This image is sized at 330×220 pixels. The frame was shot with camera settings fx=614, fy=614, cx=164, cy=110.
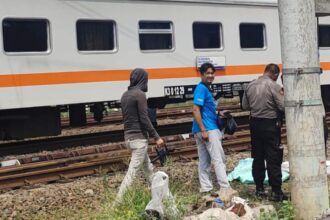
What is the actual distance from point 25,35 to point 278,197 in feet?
20.0

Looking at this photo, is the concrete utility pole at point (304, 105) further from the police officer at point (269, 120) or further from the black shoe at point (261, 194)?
the black shoe at point (261, 194)

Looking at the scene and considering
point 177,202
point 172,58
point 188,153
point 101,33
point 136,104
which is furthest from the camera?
point 172,58

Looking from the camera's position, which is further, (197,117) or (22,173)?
(22,173)

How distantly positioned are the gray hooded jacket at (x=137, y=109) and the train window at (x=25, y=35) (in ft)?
15.3

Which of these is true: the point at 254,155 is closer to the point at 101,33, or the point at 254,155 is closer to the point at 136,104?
the point at 136,104

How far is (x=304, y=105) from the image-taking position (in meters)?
5.55

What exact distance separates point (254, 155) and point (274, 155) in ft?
1.09

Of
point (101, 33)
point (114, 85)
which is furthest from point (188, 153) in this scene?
point (101, 33)

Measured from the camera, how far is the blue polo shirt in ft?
23.6

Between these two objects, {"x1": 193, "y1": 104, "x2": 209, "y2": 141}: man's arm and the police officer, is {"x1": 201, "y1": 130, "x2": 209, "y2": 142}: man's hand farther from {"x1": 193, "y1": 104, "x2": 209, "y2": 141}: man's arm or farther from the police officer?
the police officer

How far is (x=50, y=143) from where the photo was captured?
12586mm

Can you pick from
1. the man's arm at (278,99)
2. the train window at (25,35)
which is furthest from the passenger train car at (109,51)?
the man's arm at (278,99)

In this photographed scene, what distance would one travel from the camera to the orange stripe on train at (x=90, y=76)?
1101 cm

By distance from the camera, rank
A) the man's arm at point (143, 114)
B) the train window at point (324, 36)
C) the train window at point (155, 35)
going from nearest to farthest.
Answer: the man's arm at point (143, 114) < the train window at point (155, 35) < the train window at point (324, 36)
